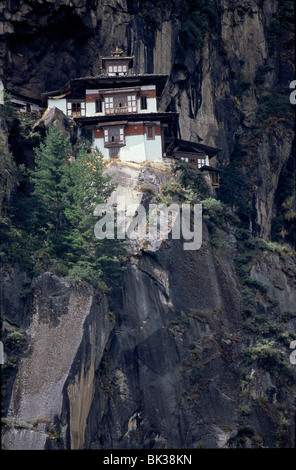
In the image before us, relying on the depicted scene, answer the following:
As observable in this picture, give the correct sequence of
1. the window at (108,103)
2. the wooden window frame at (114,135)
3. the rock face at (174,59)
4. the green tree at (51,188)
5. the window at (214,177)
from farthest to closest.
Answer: the rock face at (174,59) → the window at (214,177) → the window at (108,103) → the wooden window frame at (114,135) → the green tree at (51,188)

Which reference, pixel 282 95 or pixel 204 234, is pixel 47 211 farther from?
pixel 282 95

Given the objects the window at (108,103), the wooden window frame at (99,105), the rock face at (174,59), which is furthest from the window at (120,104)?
the rock face at (174,59)

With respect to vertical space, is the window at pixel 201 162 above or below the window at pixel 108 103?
below

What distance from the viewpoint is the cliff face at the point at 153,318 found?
6034 cm

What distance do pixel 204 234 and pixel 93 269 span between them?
10649 mm

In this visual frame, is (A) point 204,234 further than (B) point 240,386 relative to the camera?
Yes

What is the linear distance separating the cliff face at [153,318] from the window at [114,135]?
10.8 feet

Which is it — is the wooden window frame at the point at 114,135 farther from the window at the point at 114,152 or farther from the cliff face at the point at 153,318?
the cliff face at the point at 153,318

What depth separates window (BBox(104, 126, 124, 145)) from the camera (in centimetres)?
7738

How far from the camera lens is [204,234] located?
72.8m

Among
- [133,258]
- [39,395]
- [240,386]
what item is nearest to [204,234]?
[133,258]

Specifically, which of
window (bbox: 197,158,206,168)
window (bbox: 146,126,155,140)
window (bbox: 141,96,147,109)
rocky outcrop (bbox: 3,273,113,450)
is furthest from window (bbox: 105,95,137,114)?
rocky outcrop (bbox: 3,273,113,450)

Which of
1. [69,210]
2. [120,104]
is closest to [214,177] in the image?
[120,104]

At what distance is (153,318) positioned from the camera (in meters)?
67.3
